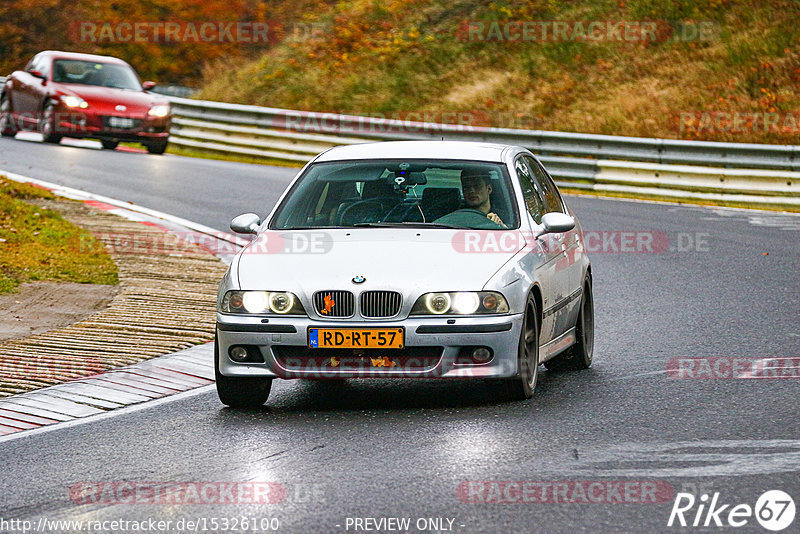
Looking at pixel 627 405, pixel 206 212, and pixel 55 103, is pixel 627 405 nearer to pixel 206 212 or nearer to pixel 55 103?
pixel 206 212

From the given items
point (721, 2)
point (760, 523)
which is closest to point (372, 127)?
point (721, 2)

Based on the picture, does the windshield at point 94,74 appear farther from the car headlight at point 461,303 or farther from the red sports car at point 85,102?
the car headlight at point 461,303

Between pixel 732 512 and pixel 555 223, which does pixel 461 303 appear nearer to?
pixel 555 223

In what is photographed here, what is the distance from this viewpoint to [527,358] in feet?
26.9

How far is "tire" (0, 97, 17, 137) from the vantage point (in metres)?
27.0

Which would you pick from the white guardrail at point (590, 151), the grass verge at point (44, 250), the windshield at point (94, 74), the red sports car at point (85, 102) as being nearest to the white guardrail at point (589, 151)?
the white guardrail at point (590, 151)

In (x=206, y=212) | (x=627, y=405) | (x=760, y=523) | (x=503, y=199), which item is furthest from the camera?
(x=206, y=212)

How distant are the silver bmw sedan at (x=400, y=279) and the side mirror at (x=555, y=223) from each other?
0.04ft

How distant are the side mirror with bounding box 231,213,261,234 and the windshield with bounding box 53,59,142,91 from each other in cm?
1748

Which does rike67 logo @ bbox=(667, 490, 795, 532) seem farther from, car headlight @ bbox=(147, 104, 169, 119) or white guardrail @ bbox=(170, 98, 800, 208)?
car headlight @ bbox=(147, 104, 169, 119)

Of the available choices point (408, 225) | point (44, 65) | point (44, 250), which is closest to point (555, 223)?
point (408, 225)

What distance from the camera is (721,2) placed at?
1264 inches

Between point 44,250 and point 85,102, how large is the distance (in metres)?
11.2

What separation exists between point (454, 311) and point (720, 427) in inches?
62.2
